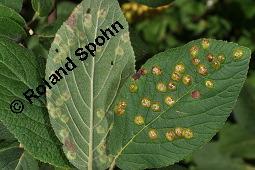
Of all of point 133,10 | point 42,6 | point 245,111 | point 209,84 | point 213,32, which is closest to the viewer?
point 209,84

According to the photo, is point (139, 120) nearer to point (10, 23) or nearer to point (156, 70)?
point (156, 70)

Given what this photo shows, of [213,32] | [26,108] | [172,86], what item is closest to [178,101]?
[172,86]

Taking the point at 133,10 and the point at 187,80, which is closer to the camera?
the point at 187,80

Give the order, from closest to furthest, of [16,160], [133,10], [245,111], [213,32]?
[16,160]
[133,10]
[245,111]
[213,32]

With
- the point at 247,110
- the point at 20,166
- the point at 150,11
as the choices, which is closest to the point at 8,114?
the point at 20,166

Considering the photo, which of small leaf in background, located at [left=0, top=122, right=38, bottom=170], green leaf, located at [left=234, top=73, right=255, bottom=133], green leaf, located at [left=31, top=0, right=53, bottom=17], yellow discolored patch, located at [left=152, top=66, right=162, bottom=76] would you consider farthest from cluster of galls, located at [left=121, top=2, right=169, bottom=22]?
yellow discolored patch, located at [left=152, top=66, right=162, bottom=76]

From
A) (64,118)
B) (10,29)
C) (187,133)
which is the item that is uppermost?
(10,29)

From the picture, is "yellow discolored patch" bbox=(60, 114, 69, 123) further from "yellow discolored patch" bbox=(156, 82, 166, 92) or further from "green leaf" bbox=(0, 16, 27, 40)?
"green leaf" bbox=(0, 16, 27, 40)
